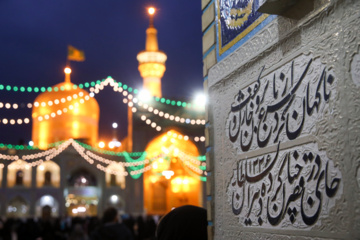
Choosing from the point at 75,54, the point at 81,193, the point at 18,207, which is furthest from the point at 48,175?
the point at 75,54

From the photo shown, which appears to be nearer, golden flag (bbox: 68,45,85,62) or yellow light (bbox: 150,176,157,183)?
yellow light (bbox: 150,176,157,183)

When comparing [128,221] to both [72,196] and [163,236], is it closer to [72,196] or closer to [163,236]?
[163,236]

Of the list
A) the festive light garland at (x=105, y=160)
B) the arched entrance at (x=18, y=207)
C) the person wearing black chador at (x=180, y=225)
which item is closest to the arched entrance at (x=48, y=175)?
the festive light garland at (x=105, y=160)

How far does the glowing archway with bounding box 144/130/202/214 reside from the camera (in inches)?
957

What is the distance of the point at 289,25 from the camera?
229 cm

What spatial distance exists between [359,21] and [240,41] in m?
1.05

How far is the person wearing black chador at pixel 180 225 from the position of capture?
2.89m

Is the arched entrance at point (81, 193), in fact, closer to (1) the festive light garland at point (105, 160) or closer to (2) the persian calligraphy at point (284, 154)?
(1) the festive light garland at point (105, 160)

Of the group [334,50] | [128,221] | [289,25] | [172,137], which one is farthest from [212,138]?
[172,137]

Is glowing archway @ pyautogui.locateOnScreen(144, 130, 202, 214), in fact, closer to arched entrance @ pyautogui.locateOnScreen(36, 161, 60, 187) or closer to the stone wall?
arched entrance @ pyautogui.locateOnScreen(36, 161, 60, 187)

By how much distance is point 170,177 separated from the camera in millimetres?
25797

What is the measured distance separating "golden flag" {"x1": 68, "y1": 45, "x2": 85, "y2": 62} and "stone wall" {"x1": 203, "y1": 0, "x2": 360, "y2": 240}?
85.9 feet

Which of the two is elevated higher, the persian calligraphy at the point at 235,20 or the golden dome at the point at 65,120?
the golden dome at the point at 65,120

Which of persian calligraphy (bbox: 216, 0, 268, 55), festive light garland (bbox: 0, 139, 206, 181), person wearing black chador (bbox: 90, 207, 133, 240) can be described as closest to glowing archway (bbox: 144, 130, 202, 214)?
festive light garland (bbox: 0, 139, 206, 181)
